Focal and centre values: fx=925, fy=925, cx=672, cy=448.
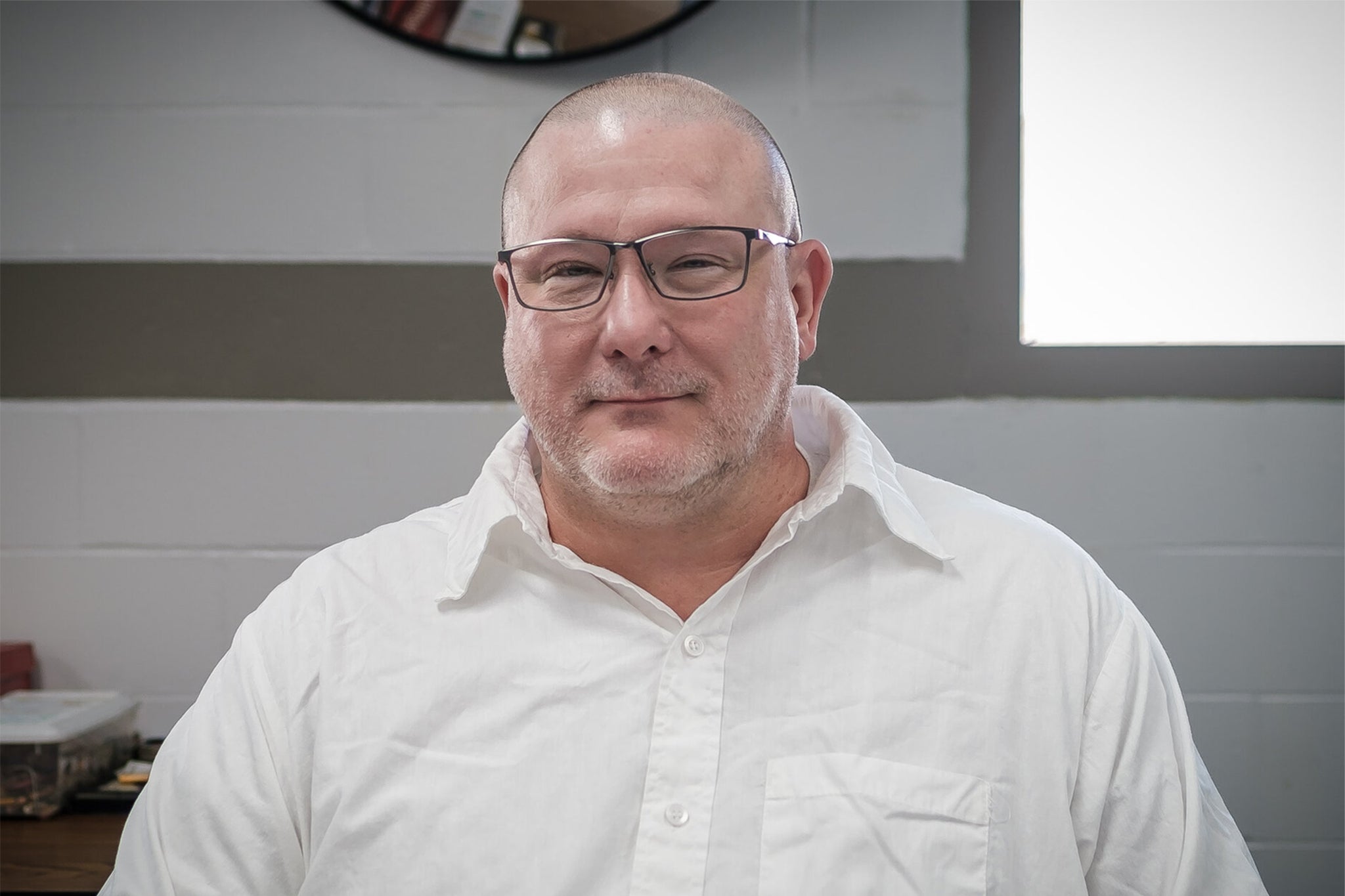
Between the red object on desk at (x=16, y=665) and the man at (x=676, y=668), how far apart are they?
0.80m

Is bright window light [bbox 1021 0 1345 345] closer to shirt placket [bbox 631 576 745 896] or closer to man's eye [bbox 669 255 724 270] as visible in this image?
man's eye [bbox 669 255 724 270]

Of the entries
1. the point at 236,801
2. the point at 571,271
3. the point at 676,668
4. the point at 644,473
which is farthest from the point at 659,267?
the point at 236,801

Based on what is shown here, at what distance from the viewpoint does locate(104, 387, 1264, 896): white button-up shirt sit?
0.97m

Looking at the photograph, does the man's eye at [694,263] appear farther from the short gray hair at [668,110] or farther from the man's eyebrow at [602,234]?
the short gray hair at [668,110]

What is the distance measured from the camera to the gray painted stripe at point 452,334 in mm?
1708

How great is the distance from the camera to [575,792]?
99 cm

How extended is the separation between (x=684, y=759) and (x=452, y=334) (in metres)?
1.02

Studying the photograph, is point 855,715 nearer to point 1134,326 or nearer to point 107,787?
point 1134,326

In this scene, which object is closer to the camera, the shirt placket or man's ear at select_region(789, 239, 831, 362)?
the shirt placket

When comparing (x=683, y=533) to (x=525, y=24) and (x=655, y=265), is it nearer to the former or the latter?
(x=655, y=265)

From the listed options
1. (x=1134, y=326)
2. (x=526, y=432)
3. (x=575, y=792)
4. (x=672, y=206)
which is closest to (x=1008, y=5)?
(x=1134, y=326)

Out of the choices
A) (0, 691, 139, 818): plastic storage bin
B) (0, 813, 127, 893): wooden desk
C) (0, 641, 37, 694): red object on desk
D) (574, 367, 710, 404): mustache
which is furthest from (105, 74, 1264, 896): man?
(0, 641, 37, 694): red object on desk

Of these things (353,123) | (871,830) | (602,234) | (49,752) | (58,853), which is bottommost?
(58,853)

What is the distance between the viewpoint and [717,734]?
999 millimetres
